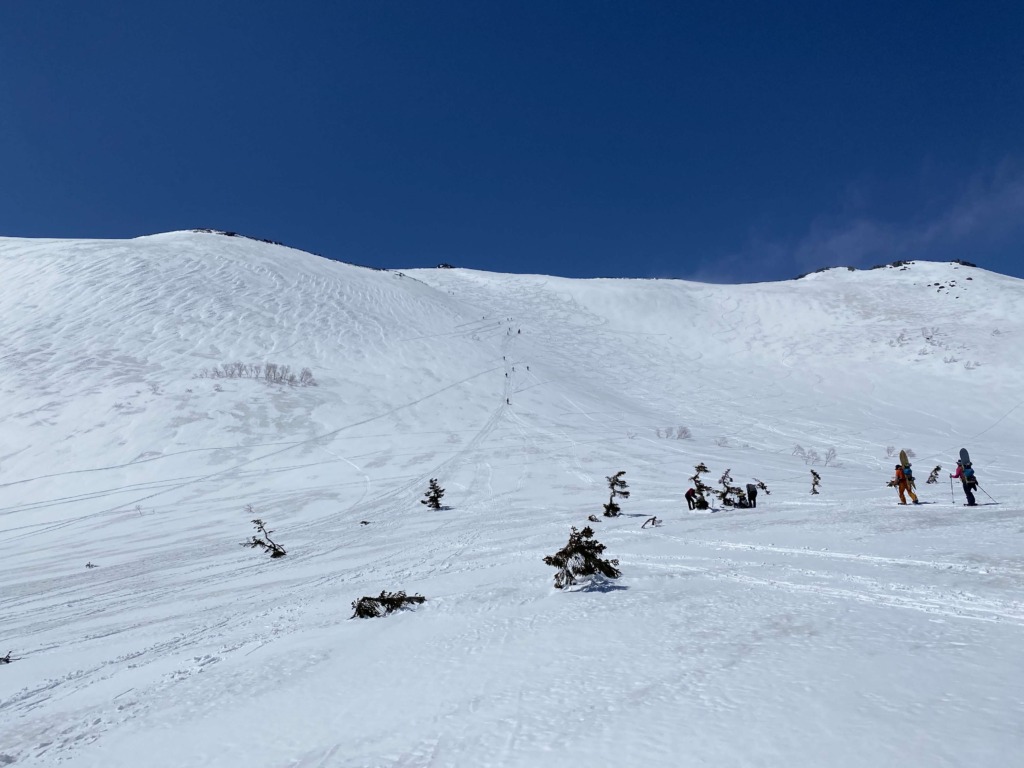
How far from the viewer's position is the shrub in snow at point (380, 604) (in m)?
5.91

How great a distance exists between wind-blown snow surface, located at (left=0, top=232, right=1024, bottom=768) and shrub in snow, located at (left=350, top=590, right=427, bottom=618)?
0.52 ft

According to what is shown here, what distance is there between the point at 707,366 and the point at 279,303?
1109 inches

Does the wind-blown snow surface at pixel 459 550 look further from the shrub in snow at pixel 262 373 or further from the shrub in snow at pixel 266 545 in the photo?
the shrub in snow at pixel 262 373

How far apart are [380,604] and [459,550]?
3157 mm

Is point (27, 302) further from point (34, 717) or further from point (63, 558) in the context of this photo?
point (34, 717)


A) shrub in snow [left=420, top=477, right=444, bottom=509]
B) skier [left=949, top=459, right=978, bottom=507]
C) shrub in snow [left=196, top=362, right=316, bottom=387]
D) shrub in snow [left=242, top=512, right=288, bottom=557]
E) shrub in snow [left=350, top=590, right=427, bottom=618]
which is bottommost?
shrub in snow [left=242, top=512, right=288, bottom=557]

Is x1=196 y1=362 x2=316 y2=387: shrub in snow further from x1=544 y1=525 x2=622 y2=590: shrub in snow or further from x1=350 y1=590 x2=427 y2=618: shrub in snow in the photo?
x1=544 y1=525 x2=622 y2=590: shrub in snow

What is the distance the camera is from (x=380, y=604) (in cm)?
604

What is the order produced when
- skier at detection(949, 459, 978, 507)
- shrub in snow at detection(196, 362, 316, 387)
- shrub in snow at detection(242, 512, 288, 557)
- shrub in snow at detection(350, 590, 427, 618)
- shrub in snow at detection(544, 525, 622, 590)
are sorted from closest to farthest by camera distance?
shrub in snow at detection(350, 590, 427, 618)
shrub in snow at detection(544, 525, 622, 590)
shrub in snow at detection(242, 512, 288, 557)
skier at detection(949, 459, 978, 507)
shrub in snow at detection(196, 362, 316, 387)

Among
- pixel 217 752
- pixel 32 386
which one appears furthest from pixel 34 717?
pixel 32 386

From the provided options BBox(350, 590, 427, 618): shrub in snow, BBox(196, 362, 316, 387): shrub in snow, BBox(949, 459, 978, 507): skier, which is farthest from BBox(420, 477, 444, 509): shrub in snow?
BBox(196, 362, 316, 387): shrub in snow

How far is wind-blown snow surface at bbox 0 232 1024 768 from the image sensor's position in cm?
341

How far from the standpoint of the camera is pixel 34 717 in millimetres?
4199

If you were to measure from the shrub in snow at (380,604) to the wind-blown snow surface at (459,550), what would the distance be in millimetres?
158
